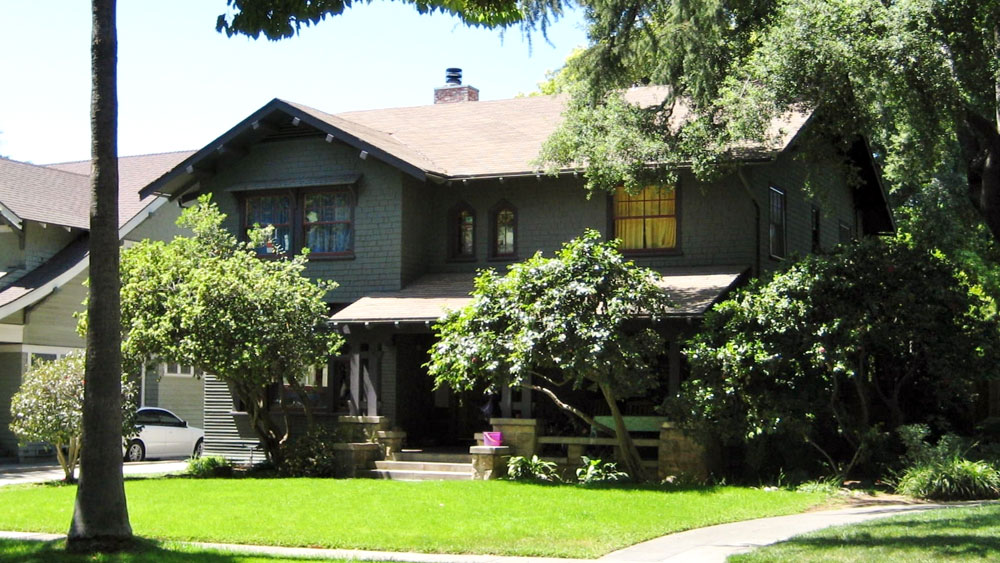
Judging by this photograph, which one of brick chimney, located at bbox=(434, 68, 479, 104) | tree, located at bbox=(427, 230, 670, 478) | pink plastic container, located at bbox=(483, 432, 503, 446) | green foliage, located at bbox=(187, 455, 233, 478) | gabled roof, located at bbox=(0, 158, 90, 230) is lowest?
green foliage, located at bbox=(187, 455, 233, 478)

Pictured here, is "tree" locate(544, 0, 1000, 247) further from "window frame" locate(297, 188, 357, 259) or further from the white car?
the white car

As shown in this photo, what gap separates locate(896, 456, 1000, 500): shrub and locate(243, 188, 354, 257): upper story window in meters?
12.6

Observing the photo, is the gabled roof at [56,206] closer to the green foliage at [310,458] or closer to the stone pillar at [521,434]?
the green foliage at [310,458]

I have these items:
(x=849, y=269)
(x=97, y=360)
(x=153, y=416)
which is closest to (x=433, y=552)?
(x=97, y=360)

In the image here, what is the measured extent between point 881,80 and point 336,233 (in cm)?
1214

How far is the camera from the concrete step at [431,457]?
69.5ft

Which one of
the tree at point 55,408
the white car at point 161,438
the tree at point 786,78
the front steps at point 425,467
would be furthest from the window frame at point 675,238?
the white car at point 161,438

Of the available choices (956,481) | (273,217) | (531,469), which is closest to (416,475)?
(531,469)

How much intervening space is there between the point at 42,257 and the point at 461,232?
39.3 ft

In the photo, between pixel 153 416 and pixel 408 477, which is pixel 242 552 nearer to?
pixel 408 477

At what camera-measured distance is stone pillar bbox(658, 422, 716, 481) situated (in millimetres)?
18922

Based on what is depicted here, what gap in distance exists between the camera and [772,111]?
719 inches

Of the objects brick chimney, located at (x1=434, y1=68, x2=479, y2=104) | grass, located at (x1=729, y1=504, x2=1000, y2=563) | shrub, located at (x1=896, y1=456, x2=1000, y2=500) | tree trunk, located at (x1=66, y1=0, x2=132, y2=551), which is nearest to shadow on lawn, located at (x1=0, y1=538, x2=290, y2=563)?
tree trunk, located at (x1=66, y1=0, x2=132, y2=551)

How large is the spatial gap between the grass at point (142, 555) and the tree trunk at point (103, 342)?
0.23 m
